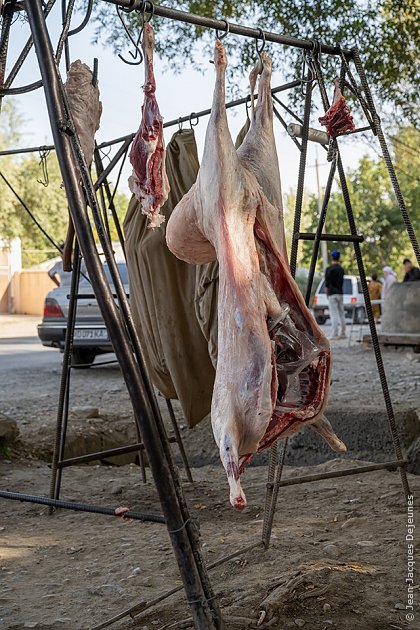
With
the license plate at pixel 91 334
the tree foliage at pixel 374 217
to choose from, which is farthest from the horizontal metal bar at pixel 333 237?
the tree foliage at pixel 374 217

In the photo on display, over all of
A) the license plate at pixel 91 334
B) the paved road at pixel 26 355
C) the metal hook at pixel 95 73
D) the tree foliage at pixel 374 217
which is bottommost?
the paved road at pixel 26 355

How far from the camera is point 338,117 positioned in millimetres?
3688

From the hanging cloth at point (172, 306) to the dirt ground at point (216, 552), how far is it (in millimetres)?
814

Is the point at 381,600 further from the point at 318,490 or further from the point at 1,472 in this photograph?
the point at 1,472

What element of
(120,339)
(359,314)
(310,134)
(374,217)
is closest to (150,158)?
(120,339)

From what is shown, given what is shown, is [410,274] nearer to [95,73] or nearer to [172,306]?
[172,306]

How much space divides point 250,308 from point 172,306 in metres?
1.93

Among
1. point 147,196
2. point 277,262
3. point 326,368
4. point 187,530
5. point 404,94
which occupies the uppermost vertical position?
point 404,94

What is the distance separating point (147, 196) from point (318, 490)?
2706mm

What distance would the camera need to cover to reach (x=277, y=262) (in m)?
2.76

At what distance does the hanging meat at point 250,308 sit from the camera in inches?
96.0

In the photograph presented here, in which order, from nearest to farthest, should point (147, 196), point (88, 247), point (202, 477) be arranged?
point (88, 247), point (147, 196), point (202, 477)

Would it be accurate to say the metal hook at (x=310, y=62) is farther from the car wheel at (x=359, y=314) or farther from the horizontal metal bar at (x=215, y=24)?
the car wheel at (x=359, y=314)

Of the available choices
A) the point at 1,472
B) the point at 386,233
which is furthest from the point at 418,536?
the point at 386,233
